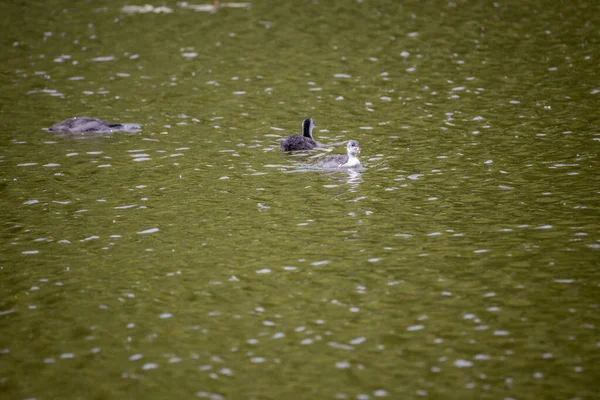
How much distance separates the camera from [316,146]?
25.8 m

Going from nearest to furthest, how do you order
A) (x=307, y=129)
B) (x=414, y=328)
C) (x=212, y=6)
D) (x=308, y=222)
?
1. (x=414, y=328)
2. (x=308, y=222)
3. (x=307, y=129)
4. (x=212, y=6)

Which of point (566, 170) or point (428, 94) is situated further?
point (428, 94)

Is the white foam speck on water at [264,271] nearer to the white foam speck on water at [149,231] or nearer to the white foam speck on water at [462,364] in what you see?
the white foam speck on water at [149,231]

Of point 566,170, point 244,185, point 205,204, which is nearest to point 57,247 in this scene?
point 205,204

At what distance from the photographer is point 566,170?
72.2ft

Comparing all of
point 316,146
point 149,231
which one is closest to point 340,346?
point 149,231

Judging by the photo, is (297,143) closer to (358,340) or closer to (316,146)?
(316,146)

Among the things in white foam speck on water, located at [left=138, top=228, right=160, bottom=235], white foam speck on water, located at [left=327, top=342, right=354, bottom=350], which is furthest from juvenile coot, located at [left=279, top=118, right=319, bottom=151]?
white foam speck on water, located at [left=327, top=342, right=354, bottom=350]

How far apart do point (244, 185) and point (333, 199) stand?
2838 millimetres

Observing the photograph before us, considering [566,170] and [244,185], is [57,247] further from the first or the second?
[566,170]

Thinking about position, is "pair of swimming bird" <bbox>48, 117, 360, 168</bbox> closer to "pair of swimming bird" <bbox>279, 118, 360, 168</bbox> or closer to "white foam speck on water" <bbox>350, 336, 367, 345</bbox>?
"pair of swimming bird" <bbox>279, 118, 360, 168</bbox>

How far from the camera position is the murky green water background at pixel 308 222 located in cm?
1329

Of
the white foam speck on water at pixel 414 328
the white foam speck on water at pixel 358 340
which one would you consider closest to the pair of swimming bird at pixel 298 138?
the white foam speck on water at pixel 414 328

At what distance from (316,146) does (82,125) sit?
27.9 ft
